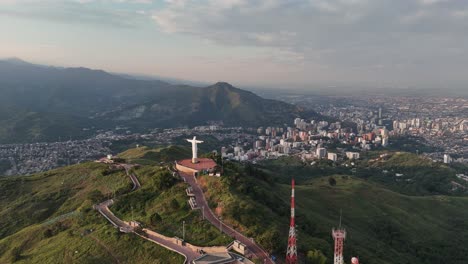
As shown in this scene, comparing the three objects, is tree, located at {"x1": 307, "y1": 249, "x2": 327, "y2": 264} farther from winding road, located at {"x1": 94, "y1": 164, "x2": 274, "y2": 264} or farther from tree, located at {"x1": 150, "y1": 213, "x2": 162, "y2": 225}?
tree, located at {"x1": 150, "y1": 213, "x2": 162, "y2": 225}

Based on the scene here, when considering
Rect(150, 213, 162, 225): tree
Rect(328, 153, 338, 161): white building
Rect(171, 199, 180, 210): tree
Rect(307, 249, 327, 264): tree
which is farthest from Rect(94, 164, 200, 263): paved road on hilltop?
Rect(328, 153, 338, 161): white building

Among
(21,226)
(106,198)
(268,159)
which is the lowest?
(268,159)

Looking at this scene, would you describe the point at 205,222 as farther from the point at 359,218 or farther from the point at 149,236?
the point at 359,218

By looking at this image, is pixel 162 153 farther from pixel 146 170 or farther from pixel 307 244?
pixel 307 244

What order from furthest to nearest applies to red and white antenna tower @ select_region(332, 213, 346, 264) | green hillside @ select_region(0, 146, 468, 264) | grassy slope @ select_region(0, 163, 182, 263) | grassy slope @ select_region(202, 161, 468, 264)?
grassy slope @ select_region(202, 161, 468, 264), green hillside @ select_region(0, 146, 468, 264), grassy slope @ select_region(0, 163, 182, 263), red and white antenna tower @ select_region(332, 213, 346, 264)

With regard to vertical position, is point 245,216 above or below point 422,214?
above

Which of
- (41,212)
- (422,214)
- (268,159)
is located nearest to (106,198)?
(41,212)
